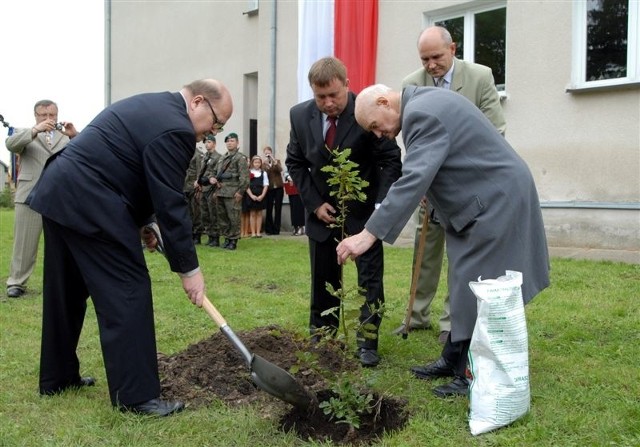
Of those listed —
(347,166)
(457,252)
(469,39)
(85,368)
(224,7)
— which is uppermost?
(224,7)

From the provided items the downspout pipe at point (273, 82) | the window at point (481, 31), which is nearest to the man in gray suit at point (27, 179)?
the window at point (481, 31)

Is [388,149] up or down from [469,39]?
down

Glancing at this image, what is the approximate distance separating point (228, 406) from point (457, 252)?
1.53m

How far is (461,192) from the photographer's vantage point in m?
3.46

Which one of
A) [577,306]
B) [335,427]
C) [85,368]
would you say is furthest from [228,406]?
[577,306]

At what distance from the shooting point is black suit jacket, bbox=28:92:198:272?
3.47 metres

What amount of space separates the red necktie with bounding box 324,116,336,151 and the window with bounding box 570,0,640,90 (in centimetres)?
607

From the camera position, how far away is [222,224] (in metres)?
12.1

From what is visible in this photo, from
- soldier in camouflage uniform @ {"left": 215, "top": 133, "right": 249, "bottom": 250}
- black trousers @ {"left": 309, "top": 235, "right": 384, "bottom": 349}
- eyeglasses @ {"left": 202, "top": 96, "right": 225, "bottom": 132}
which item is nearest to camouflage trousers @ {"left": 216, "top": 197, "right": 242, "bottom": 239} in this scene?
soldier in camouflage uniform @ {"left": 215, "top": 133, "right": 249, "bottom": 250}

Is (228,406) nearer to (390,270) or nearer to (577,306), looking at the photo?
(577,306)

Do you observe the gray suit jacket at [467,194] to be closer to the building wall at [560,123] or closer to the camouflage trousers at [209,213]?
the building wall at [560,123]

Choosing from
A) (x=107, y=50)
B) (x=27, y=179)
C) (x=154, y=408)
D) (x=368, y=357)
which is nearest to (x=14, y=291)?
(x=27, y=179)

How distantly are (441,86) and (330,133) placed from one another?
0.96m

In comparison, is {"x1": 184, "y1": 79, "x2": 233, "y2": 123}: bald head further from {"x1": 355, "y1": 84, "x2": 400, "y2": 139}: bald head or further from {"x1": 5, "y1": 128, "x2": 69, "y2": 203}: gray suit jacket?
{"x1": 5, "y1": 128, "x2": 69, "y2": 203}: gray suit jacket
